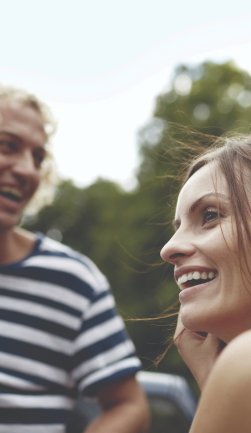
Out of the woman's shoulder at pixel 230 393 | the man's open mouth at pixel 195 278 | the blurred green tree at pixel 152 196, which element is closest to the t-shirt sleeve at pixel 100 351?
the man's open mouth at pixel 195 278

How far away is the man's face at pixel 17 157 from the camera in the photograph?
2.89 m

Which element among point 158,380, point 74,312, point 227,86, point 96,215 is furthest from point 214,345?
point 96,215

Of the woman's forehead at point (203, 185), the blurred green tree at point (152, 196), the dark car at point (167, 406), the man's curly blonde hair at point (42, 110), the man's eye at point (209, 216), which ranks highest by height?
the blurred green tree at point (152, 196)

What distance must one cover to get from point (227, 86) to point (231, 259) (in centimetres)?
1705

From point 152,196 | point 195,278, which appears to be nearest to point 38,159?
point 195,278

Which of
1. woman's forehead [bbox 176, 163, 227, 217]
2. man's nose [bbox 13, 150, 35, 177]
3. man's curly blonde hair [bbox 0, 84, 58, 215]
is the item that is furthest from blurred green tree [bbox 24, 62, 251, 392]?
woman's forehead [bbox 176, 163, 227, 217]

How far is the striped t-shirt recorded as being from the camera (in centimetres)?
243

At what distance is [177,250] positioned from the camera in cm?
164

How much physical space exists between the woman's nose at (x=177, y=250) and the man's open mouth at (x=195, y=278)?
0.07m

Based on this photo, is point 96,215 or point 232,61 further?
point 96,215

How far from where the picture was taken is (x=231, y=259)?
152 cm

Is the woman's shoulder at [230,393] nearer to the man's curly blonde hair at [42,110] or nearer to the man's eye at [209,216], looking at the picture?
the man's eye at [209,216]

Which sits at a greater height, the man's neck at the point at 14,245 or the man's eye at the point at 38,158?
the man's eye at the point at 38,158

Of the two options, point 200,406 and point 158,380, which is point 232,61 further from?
point 200,406
